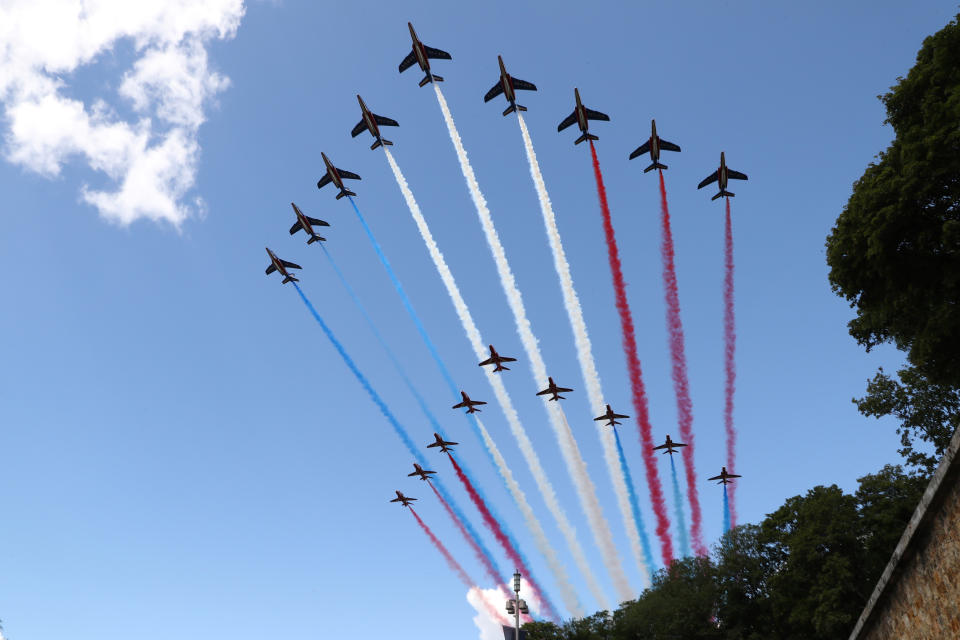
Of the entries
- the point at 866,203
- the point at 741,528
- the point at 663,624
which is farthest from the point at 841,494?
the point at 866,203

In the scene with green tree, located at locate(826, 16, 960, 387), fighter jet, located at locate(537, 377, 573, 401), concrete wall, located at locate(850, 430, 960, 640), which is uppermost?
fighter jet, located at locate(537, 377, 573, 401)

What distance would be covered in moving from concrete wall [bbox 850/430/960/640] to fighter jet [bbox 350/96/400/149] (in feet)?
172

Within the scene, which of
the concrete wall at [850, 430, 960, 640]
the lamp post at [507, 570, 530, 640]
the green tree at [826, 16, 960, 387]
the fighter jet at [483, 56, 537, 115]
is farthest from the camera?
the fighter jet at [483, 56, 537, 115]

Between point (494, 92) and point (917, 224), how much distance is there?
120 ft

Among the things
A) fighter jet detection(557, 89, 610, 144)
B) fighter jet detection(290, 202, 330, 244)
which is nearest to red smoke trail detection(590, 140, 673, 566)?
fighter jet detection(557, 89, 610, 144)

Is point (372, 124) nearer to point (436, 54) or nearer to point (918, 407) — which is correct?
point (436, 54)

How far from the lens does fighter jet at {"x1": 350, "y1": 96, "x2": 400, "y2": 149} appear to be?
57.5 metres

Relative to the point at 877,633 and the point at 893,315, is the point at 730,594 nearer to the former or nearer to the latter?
the point at 893,315

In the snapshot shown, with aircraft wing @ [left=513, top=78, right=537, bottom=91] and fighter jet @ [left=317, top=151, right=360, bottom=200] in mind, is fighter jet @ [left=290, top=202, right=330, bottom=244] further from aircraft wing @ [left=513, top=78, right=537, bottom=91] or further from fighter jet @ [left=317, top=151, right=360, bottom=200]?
aircraft wing @ [left=513, top=78, right=537, bottom=91]

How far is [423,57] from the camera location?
53562 mm

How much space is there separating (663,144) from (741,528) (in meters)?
31.2

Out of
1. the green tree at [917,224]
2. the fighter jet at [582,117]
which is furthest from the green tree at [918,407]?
the fighter jet at [582,117]

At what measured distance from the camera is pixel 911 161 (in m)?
24.0

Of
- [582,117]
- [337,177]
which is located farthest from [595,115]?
[337,177]
